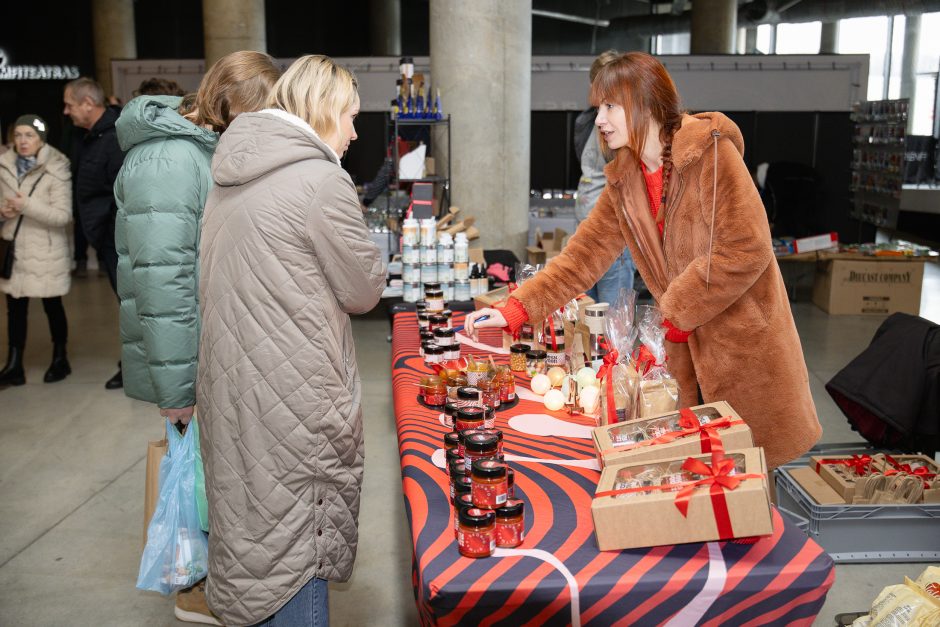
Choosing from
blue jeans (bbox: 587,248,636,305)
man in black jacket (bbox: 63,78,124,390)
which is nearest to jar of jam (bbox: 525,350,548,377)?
blue jeans (bbox: 587,248,636,305)

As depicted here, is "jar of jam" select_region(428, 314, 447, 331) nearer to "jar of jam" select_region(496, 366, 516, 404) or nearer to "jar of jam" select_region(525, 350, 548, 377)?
"jar of jam" select_region(525, 350, 548, 377)

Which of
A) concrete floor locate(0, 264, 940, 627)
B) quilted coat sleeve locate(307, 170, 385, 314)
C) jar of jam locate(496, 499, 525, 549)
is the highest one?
quilted coat sleeve locate(307, 170, 385, 314)

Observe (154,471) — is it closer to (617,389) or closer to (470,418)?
(470,418)

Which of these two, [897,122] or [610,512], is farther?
[897,122]

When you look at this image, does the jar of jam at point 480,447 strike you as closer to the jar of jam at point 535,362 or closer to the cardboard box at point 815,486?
the jar of jam at point 535,362

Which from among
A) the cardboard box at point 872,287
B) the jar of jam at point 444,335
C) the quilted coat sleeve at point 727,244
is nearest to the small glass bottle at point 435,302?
the jar of jam at point 444,335

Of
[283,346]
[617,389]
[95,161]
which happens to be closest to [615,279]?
[617,389]

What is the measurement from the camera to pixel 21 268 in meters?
5.41

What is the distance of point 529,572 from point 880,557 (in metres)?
2.15

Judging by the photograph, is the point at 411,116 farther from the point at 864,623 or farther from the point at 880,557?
the point at 864,623

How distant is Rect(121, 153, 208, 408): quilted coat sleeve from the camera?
252 cm

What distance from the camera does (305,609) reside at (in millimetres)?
2016

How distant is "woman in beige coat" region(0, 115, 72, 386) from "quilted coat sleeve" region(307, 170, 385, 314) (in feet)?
13.4

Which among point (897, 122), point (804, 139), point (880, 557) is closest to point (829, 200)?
point (804, 139)
